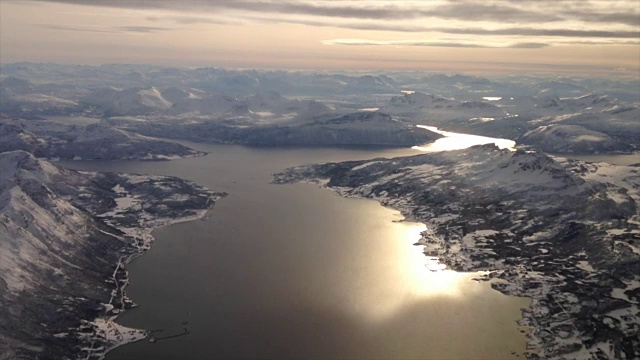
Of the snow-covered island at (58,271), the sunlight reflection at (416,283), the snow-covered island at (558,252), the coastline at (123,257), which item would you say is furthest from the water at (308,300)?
the snow-covered island at (558,252)

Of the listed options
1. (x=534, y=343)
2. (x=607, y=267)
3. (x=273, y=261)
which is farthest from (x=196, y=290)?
(x=607, y=267)

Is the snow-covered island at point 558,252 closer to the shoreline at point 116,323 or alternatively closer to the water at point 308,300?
the water at point 308,300

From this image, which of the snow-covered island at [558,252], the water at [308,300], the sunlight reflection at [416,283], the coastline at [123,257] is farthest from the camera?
the sunlight reflection at [416,283]

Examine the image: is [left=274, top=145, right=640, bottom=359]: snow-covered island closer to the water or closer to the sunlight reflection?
the sunlight reflection

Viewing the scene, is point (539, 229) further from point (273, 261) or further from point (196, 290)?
point (196, 290)

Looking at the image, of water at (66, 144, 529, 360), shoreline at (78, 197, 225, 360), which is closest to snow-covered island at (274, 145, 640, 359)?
water at (66, 144, 529, 360)

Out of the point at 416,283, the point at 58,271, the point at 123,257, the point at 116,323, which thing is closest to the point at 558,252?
the point at 416,283

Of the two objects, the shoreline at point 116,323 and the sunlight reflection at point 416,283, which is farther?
the sunlight reflection at point 416,283
